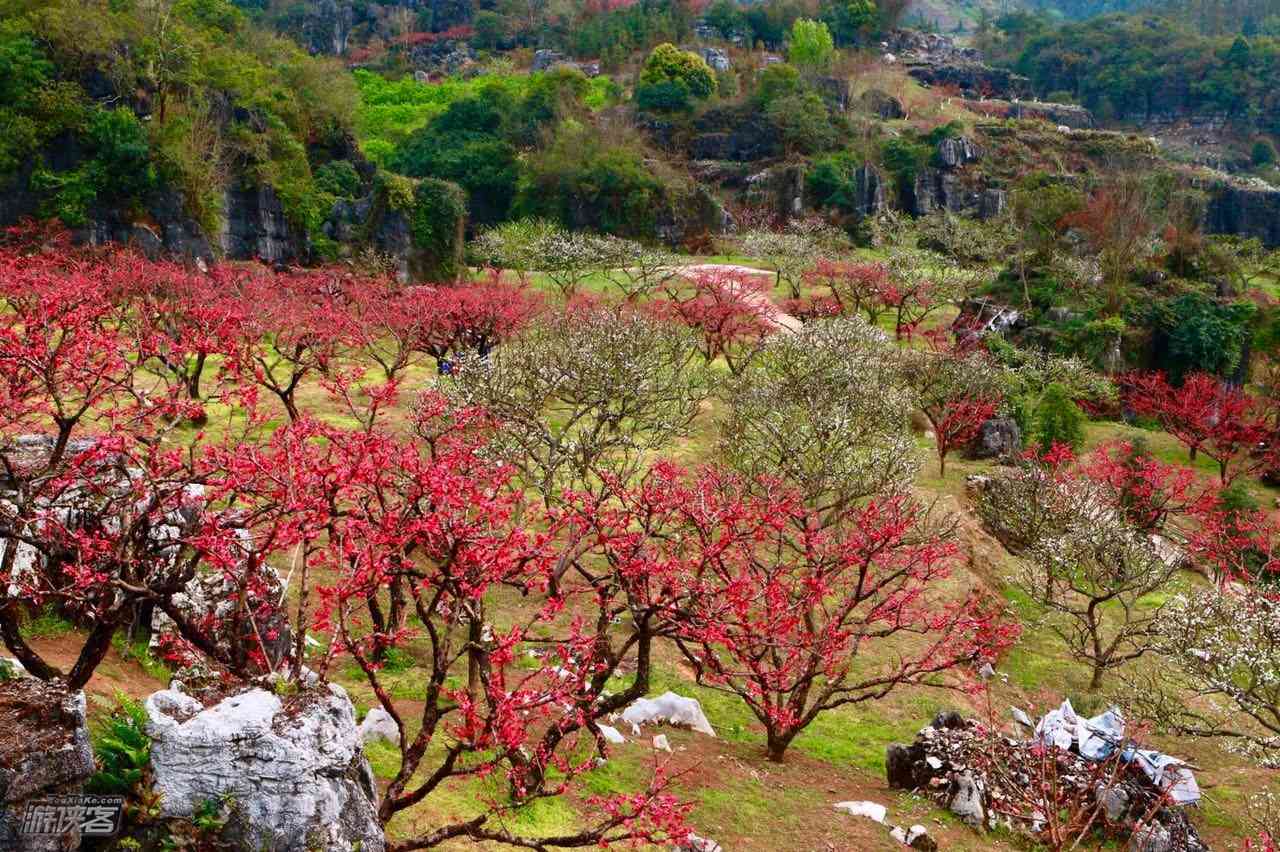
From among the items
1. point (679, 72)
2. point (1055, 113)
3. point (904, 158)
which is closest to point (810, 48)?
point (679, 72)

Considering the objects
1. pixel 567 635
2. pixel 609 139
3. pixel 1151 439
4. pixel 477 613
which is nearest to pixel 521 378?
pixel 567 635

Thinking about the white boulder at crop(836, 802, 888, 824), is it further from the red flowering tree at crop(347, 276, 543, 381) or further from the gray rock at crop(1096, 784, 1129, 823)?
the red flowering tree at crop(347, 276, 543, 381)

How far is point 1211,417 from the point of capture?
37.3 m

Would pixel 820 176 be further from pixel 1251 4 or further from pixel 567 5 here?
pixel 1251 4

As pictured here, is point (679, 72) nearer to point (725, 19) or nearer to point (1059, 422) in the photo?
point (725, 19)

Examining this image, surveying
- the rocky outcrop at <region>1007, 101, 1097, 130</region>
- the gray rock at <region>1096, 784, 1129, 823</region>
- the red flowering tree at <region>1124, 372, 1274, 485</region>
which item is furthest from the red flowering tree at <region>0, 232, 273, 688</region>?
the rocky outcrop at <region>1007, 101, 1097, 130</region>

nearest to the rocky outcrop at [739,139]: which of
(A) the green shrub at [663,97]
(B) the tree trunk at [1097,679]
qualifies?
(A) the green shrub at [663,97]

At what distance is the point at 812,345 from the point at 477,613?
20.5 meters

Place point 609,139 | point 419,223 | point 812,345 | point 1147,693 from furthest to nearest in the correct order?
point 609,139
point 419,223
point 812,345
point 1147,693

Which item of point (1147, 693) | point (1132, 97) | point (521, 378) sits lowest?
point (1147, 693)

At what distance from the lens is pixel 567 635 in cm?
1638

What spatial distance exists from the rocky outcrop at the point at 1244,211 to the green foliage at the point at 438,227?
6490 centimetres

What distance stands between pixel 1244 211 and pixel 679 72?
168 ft

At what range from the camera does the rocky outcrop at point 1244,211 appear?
77125 millimetres
